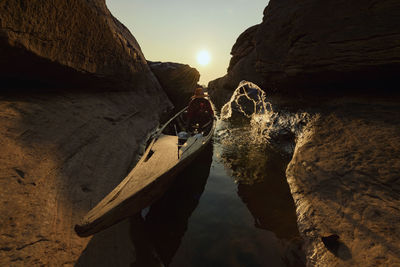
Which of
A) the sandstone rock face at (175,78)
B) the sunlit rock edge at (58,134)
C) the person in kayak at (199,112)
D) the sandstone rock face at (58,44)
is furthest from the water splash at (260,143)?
the sandstone rock face at (175,78)

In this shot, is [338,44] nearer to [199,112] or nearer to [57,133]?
[199,112]

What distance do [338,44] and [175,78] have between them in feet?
59.7

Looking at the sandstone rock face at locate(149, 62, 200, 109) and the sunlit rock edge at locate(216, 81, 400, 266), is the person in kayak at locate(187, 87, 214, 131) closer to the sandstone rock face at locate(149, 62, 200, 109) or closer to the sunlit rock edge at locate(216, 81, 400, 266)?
the sunlit rock edge at locate(216, 81, 400, 266)

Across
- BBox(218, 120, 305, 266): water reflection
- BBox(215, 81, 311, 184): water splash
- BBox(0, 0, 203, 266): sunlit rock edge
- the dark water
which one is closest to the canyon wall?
BBox(218, 120, 305, 266): water reflection

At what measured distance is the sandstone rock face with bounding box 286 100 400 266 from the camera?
2381mm

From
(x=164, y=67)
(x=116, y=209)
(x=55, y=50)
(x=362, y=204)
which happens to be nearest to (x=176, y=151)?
(x=116, y=209)

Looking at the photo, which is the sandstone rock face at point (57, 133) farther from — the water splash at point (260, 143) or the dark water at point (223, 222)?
the water splash at point (260, 143)

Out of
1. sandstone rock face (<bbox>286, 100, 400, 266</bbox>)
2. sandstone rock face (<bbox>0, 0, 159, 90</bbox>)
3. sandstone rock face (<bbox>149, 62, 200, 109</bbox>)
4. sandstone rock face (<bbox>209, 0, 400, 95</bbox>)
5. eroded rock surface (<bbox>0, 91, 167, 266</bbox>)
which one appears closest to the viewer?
sandstone rock face (<bbox>286, 100, 400, 266</bbox>)

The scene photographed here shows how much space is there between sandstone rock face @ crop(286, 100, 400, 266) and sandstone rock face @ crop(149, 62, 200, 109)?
18354 mm

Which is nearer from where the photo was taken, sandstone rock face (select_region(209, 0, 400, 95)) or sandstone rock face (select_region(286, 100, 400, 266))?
sandstone rock face (select_region(286, 100, 400, 266))

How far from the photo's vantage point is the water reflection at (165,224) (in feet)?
10.1

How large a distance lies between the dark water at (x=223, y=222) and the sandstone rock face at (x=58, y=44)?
5404 mm

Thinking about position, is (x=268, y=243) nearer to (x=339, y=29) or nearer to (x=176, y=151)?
(x=176, y=151)

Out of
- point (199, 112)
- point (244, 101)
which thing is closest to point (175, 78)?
point (244, 101)
